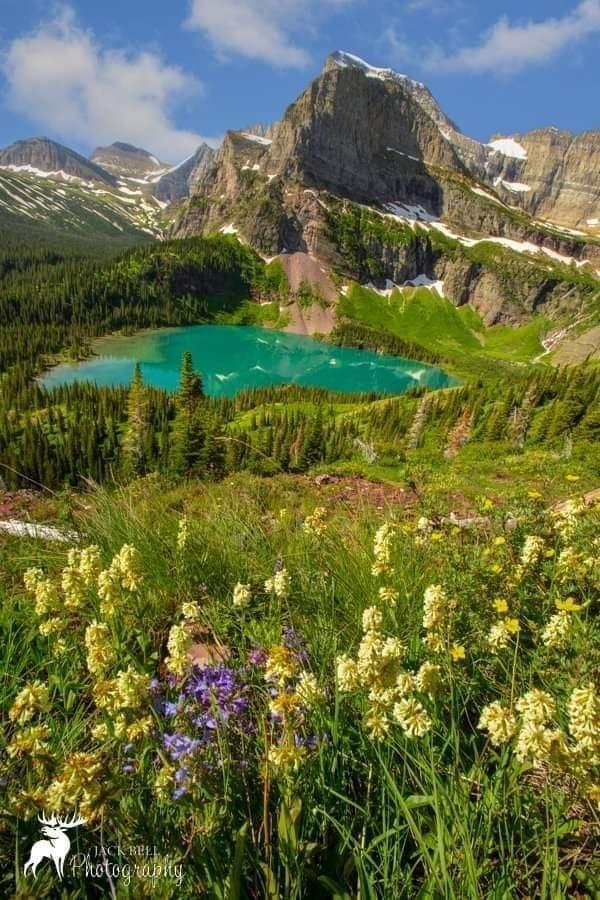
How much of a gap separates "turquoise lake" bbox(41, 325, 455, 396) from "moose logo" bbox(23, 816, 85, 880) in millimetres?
113618

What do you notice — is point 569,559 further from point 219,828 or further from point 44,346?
point 44,346

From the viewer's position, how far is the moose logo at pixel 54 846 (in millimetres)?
1677

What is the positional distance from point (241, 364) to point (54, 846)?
5735 inches

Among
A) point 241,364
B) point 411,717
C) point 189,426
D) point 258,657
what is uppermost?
point 411,717

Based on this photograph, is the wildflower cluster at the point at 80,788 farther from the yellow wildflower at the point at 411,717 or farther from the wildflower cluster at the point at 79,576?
the wildflower cluster at the point at 79,576

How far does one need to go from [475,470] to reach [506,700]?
17.8 m

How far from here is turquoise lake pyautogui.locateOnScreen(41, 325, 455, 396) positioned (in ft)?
395

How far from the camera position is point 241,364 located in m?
143

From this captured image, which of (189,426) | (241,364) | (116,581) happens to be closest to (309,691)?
(116,581)

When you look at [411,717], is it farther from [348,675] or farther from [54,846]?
[54,846]

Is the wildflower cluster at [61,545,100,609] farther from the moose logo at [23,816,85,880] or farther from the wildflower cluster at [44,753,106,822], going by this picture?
the wildflower cluster at [44,753,106,822]

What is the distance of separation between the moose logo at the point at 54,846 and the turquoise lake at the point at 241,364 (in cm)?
11362

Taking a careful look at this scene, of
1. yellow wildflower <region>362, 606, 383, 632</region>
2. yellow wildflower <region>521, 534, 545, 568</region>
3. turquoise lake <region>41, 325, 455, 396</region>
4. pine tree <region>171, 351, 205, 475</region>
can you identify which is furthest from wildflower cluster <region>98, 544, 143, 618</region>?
turquoise lake <region>41, 325, 455, 396</region>

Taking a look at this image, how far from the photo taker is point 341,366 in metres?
155
